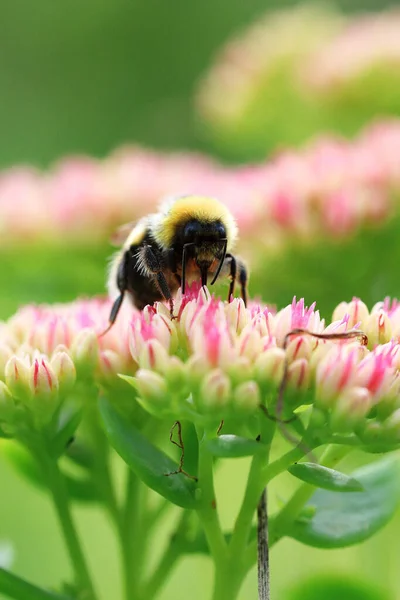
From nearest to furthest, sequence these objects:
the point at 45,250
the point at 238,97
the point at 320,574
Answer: the point at 320,574
the point at 45,250
the point at 238,97

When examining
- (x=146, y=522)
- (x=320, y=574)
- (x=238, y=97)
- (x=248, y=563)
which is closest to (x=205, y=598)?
(x=320, y=574)

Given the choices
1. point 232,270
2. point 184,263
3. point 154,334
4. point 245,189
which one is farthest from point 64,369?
point 245,189

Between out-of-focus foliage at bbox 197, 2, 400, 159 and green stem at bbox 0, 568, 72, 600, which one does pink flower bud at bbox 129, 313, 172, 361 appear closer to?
green stem at bbox 0, 568, 72, 600

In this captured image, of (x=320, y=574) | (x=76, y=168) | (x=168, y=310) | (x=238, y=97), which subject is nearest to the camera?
(x=168, y=310)

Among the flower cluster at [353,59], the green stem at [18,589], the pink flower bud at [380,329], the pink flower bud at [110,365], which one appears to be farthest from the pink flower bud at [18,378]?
the flower cluster at [353,59]

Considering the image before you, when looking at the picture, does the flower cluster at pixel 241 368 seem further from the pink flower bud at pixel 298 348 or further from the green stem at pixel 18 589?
the green stem at pixel 18 589

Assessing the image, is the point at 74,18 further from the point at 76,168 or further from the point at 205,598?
the point at 205,598

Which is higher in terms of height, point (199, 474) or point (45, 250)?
point (45, 250)

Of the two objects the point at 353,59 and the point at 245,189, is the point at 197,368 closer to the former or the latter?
the point at 245,189
